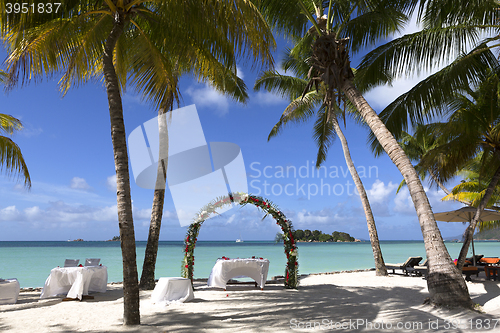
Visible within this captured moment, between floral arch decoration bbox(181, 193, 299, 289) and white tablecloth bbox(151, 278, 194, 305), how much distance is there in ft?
7.01

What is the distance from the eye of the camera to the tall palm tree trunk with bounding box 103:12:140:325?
5.07m

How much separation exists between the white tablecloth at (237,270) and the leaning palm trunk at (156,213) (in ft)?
5.59

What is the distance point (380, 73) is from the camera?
8789 mm

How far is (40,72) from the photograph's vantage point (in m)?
5.74

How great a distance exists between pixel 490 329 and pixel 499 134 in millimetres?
6671

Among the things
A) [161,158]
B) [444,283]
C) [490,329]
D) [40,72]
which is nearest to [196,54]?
[40,72]

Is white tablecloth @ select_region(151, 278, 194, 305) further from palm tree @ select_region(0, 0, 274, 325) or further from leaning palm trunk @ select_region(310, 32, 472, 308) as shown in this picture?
leaning palm trunk @ select_region(310, 32, 472, 308)

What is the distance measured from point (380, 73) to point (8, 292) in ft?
33.5

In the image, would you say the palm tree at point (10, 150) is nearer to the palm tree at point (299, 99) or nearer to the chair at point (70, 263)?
the chair at point (70, 263)

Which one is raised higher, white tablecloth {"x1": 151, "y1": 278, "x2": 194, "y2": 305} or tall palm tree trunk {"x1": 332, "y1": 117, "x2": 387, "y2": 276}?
tall palm tree trunk {"x1": 332, "y1": 117, "x2": 387, "y2": 276}

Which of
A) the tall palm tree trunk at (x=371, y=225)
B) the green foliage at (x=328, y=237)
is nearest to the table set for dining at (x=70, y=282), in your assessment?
the tall palm tree trunk at (x=371, y=225)

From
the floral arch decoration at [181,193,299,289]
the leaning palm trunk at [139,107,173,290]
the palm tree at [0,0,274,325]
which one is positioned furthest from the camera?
the floral arch decoration at [181,193,299,289]

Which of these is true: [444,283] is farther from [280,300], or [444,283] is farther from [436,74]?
[436,74]

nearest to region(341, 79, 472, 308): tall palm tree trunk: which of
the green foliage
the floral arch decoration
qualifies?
the floral arch decoration
